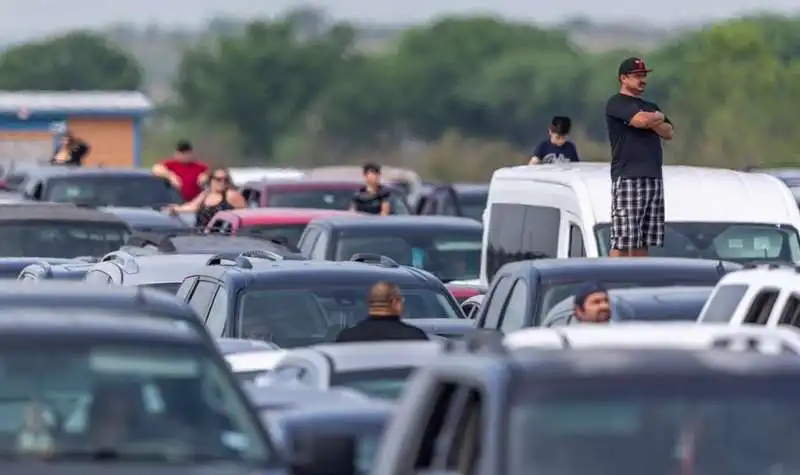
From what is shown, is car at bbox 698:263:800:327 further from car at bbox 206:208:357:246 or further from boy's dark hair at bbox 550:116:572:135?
car at bbox 206:208:357:246

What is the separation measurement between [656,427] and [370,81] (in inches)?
4422

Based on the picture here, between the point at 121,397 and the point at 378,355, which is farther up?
the point at 121,397

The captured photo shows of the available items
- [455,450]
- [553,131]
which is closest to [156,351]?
[455,450]

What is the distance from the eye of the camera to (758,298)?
1088 centimetres

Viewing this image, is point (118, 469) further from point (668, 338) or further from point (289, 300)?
point (289, 300)

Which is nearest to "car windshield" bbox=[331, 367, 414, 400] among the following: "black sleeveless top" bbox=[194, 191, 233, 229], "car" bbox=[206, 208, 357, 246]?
"car" bbox=[206, 208, 357, 246]

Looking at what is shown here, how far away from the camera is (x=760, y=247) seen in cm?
1593

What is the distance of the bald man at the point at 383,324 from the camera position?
12867 millimetres

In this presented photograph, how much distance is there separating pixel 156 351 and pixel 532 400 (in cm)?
183

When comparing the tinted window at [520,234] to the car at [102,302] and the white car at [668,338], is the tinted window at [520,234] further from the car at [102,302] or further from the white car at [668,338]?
the white car at [668,338]

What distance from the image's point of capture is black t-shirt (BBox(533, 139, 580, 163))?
20.2m

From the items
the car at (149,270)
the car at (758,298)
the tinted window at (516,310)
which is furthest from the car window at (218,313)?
the car at (758,298)

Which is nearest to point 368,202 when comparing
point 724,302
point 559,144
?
point 559,144

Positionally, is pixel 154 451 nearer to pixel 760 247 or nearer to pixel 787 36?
pixel 760 247
